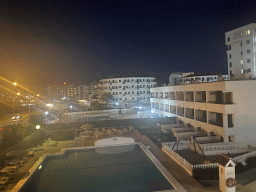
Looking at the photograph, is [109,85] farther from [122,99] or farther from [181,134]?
[181,134]

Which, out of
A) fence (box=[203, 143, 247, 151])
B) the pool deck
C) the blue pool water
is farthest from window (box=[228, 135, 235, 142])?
the blue pool water

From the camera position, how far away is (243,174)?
43.6 feet

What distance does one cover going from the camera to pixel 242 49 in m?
41.0

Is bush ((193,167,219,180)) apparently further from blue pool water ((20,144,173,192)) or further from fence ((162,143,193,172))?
blue pool water ((20,144,173,192))

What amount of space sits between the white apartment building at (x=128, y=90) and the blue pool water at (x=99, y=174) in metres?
52.3

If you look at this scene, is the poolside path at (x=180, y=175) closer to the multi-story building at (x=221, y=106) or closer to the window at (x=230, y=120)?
the multi-story building at (x=221, y=106)

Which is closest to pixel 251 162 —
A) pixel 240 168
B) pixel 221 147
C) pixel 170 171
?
pixel 240 168

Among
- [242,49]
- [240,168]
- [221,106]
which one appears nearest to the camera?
[240,168]

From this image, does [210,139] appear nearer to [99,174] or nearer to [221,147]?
[221,147]

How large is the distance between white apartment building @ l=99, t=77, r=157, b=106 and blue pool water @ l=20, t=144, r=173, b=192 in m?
52.3

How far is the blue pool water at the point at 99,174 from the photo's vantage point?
10.4 m

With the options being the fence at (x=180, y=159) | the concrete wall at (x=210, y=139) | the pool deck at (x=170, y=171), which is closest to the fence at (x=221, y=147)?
the concrete wall at (x=210, y=139)

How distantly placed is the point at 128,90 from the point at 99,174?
189 ft

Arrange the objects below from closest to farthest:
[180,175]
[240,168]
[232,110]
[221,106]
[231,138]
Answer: [180,175] < [240,168] < [232,110] < [231,138] < [221,106]
